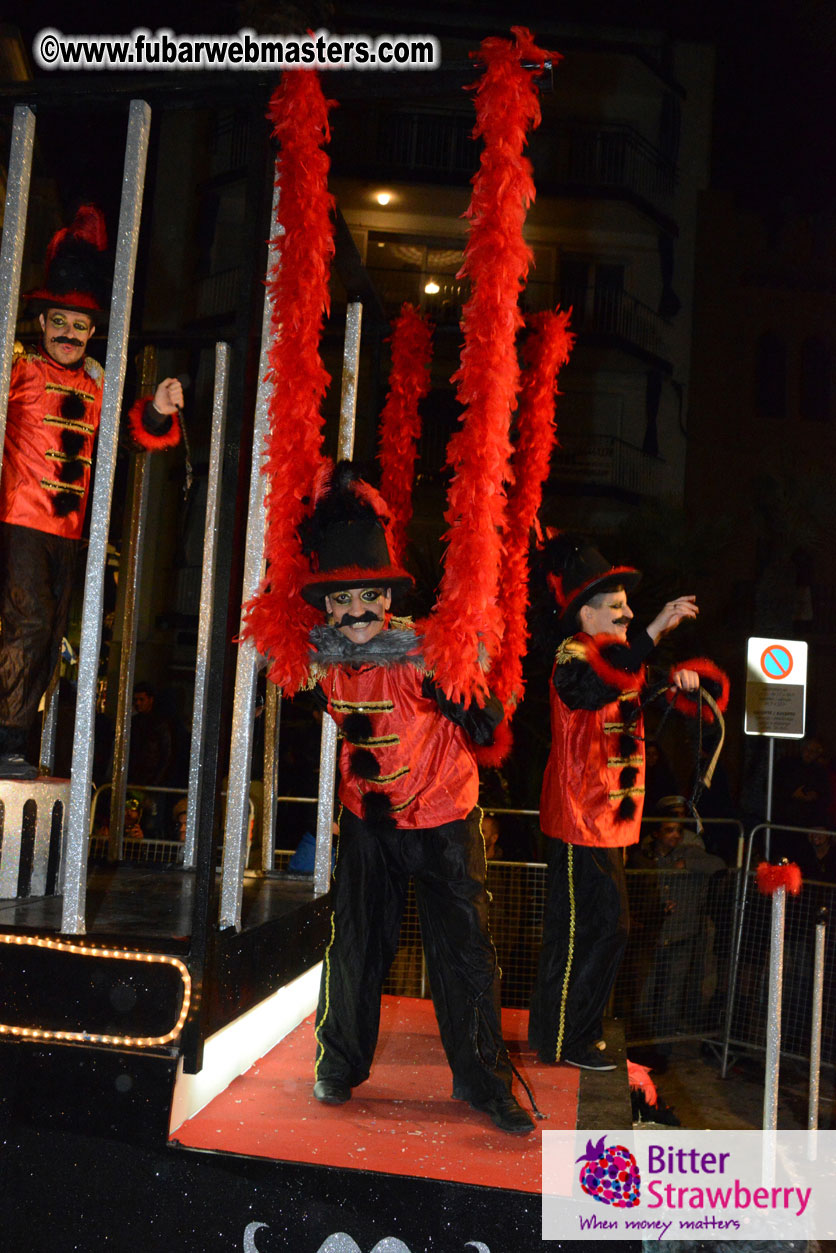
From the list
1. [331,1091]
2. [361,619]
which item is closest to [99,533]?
[361,619]

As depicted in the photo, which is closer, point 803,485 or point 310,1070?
point 310,1070

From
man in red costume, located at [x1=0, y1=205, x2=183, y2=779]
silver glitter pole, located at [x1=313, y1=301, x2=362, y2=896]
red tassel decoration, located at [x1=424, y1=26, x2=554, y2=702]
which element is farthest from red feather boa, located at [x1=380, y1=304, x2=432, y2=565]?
red tassel decoration, located at [x1=424, y1=26, x2=554, y2=702]

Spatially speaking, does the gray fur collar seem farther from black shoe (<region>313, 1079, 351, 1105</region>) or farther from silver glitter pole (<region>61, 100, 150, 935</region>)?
black shoe (<region>313, 1079, 351, 1105</region>)

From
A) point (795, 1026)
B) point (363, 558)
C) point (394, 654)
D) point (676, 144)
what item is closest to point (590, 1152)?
point (394, 654)

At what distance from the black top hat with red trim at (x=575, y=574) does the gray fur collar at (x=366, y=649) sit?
95cm

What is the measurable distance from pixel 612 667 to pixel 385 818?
3.23 feet

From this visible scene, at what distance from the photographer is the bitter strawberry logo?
2385 millimetres

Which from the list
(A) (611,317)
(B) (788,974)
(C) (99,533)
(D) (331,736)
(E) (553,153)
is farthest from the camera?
(E) (553,153)

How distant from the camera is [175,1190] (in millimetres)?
2455

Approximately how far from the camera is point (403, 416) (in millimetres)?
4488

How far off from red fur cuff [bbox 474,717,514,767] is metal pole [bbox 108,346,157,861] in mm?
1611

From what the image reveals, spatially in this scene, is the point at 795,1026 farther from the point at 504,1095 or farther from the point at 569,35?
the point at 569,35

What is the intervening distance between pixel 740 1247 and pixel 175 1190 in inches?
70.1

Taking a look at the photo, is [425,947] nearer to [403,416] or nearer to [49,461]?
[49,461]
